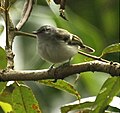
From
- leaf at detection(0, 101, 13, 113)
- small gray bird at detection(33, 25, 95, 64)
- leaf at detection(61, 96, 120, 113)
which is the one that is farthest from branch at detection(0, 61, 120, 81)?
small gray bird at detection(33, 25, 95, 64)

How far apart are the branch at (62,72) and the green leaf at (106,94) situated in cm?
21

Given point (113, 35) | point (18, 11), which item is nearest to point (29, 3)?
point (18, 11)

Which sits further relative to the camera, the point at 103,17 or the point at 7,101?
the point at 103,17

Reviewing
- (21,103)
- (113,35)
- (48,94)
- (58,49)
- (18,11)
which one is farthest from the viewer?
(113,35)

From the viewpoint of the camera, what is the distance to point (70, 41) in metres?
2.32

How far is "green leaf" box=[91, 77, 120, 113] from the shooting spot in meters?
1.77

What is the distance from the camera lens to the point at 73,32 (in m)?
2.66

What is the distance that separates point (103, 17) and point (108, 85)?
2259 millimetres

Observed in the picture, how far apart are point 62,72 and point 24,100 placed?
0.32 metres

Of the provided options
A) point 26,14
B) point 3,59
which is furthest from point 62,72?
point 26,14

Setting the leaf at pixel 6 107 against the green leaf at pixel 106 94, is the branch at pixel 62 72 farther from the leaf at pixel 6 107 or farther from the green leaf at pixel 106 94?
the leaf at pixel 6 107

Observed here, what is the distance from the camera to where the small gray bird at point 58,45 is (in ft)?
7.24

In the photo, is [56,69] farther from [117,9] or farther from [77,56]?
[117,9]

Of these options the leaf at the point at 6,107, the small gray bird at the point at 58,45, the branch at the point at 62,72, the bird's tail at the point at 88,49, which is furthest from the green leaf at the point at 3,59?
the bird's tail at the point at 88,49
